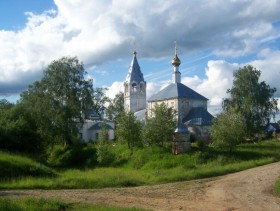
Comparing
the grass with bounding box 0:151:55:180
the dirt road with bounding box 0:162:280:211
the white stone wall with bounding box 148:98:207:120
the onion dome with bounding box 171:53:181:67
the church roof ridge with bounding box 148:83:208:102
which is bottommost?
the dirt road with bounding box 0:162:280:211

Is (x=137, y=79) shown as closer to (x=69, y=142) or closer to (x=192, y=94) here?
(x=192, y=94)

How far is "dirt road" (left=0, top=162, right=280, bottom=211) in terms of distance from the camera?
13.8m

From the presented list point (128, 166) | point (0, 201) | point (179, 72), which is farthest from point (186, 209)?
point (179, 72)

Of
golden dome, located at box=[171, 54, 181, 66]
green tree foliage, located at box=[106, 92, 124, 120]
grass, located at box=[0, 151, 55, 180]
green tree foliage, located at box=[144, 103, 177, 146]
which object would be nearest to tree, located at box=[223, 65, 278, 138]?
golden dome, located at box=[171, 54, 181, 66]

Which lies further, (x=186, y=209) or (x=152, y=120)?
(x=152, y=120)

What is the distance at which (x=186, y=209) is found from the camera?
13.1 meters

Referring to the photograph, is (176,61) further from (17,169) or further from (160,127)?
(17,169)

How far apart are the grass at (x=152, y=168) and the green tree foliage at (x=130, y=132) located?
105 cm

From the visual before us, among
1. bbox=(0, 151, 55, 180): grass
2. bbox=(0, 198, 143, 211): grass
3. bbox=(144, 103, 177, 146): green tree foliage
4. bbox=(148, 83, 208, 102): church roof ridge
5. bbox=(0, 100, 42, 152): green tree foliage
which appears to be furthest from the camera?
bbox=(148, 83, 208, 102): church roof ridge

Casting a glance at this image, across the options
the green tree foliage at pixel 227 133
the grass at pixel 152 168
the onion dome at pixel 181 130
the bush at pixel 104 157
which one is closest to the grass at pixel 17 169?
the grass at pixel 152 168

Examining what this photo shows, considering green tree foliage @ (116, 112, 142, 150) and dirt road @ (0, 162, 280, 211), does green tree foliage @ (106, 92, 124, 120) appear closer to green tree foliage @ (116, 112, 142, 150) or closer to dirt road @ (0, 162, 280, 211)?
green tree foliage @ (116, 112, 142, 150)

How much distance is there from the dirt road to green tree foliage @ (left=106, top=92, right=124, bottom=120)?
49.2 m

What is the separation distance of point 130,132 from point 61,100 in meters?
10.7

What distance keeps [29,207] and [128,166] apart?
2259cm
